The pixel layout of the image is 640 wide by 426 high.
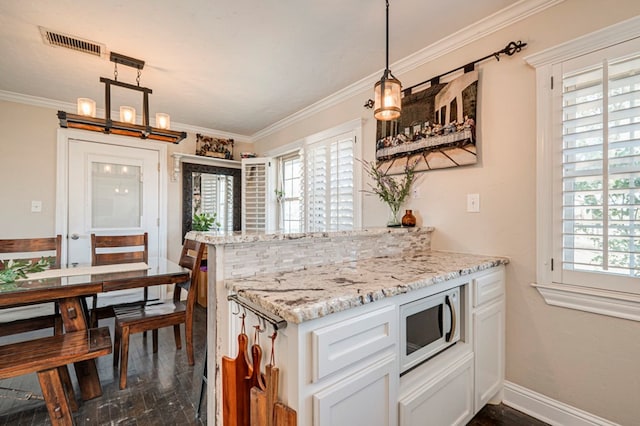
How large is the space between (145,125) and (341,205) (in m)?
1.92

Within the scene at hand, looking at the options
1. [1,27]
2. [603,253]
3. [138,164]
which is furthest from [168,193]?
[603,253]

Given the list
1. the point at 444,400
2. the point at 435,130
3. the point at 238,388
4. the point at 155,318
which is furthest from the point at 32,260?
the point at 435,130

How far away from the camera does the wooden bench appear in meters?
1.45

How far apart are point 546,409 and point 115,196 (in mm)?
4631

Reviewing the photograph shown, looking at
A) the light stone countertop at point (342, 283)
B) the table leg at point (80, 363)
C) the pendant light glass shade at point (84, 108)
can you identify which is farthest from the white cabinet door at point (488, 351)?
the pendant light glass shade at point (84, 108)

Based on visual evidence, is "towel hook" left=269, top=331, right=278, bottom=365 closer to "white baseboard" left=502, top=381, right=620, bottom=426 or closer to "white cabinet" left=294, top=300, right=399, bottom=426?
"white cabinet" left=294, top=300, right=399, bottom=426

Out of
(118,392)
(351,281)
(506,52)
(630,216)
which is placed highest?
(506,52)

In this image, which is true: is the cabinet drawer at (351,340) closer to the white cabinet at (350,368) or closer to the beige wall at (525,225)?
the white cabinet at (350,368)

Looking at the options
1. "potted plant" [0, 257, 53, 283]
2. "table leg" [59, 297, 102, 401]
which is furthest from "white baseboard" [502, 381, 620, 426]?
"potted plant" [0, 257, 53, 283]

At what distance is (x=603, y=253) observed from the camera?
4.91 feet

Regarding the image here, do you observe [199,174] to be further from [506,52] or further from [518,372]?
[518,372]

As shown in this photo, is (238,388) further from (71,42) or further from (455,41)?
(71,42)

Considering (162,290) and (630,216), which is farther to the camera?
(162,290)

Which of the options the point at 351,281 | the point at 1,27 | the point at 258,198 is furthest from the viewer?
the point at 258,198
